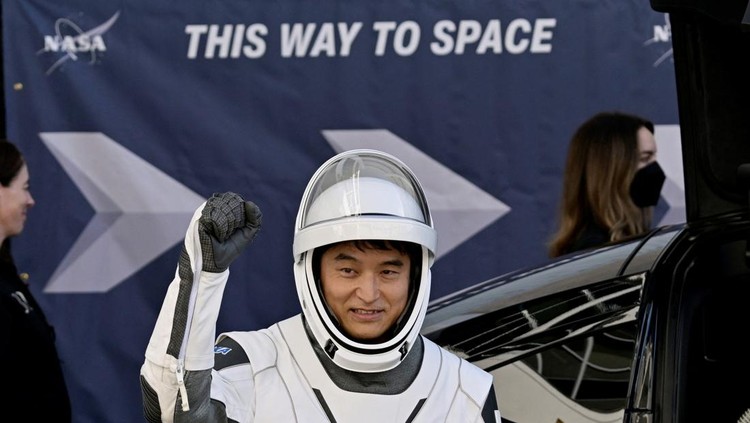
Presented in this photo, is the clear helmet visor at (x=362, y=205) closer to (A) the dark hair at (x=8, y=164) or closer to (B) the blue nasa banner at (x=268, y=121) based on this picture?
(A) the dark hair at (x=8, y=164)

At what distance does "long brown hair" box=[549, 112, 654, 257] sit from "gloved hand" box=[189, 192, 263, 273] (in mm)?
2719

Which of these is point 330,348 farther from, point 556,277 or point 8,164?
point 8,164

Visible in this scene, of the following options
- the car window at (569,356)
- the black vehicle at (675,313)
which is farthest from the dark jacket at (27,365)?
the car window at (569,356)

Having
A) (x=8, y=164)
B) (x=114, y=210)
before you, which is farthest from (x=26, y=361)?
(x=114, y=210)

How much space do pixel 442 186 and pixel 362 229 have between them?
11.0 feet

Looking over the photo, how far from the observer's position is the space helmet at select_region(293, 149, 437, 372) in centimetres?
264

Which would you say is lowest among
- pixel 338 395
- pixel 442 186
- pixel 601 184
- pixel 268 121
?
pixel 338 395

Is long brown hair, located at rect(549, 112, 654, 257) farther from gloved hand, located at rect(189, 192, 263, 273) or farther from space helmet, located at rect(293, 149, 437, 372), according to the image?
gloved hand, located at rect(189, 192, 263, 273)

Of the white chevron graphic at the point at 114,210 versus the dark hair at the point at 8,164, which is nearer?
the dark hair at the point at 8,164

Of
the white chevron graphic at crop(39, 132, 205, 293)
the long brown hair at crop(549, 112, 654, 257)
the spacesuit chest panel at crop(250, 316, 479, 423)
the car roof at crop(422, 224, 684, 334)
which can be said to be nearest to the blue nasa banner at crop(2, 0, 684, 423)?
the white chevron graphic at crop(39, 132, 205, 293)

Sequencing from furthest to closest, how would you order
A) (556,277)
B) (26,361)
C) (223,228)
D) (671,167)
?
(671,167), (26,361), (556,277), (223,228)

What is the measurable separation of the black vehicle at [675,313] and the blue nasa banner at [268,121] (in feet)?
7.67

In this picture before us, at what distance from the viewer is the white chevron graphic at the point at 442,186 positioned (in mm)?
5980

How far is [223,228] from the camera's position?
234cm
